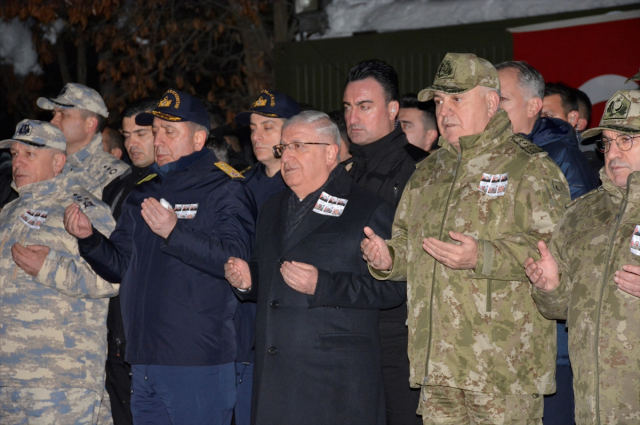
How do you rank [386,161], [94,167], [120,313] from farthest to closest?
[94,167] < [120,313] < [386,161]

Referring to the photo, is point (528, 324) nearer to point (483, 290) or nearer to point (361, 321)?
point (483, 290)

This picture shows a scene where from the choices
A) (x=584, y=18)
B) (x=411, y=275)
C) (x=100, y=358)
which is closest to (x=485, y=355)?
(x=411, y=275)

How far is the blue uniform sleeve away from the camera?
14.0 feet

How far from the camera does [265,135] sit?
5301 millimetres

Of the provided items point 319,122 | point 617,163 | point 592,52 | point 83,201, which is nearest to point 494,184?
point 617,163

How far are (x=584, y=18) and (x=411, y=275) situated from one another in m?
5.29

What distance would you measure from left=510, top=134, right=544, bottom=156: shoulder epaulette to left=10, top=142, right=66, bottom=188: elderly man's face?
331 centimetres

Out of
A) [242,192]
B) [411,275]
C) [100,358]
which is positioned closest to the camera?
[411,275]

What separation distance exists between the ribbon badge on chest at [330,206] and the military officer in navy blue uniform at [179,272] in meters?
0.61

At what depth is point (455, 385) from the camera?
140 inches

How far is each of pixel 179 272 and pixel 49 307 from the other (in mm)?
1090

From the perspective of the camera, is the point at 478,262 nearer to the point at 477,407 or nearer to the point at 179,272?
the point at 477,407

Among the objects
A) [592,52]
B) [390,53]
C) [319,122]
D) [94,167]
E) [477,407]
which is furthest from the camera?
[390,53]

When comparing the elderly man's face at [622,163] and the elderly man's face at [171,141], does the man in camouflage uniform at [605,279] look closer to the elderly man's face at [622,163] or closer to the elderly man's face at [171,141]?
the elderly man's face at [622,163]
